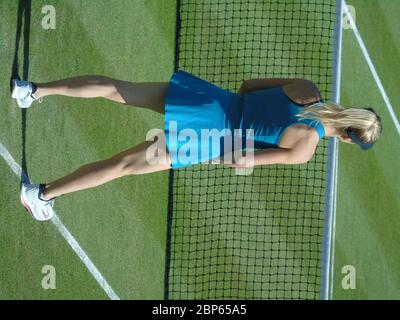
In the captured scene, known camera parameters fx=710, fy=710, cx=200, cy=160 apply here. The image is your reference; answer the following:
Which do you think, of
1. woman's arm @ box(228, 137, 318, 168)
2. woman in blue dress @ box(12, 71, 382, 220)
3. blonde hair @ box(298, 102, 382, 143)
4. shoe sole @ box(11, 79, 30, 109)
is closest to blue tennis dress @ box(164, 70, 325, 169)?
woman in blue dress @ box(12, 71, 382, 220)

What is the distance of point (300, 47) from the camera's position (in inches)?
426

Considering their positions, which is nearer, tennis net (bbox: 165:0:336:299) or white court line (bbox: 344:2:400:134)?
tennis net (bbox: 165:0:336:299)

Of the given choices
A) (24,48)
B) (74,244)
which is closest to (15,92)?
(24,48)

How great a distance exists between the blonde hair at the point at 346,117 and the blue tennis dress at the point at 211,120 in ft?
1.00

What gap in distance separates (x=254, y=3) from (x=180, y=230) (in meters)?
3.75

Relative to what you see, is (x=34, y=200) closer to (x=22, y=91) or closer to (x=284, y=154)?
(x=22, y=91)

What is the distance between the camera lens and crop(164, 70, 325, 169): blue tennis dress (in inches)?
230

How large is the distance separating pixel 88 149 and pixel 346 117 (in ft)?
10.3

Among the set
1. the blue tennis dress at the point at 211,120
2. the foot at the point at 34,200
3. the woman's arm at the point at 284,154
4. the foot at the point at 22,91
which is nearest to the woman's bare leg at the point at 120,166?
the blue tennis dress at the point at 211,120

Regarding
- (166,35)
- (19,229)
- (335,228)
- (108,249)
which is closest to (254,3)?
(166,35)

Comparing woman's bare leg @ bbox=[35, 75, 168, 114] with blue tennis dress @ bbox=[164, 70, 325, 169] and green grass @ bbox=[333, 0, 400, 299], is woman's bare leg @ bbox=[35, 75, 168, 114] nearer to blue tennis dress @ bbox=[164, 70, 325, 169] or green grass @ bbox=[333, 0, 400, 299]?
blue tennis dress @ bbox=[164, 70, 325, 169]

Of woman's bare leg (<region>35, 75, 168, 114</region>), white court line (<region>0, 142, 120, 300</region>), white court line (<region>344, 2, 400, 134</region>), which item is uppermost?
white court line (<region>344, 2, 400, 134</region>)

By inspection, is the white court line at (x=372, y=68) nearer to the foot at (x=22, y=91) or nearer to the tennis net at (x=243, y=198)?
the tennis net at (x=243, y=198)
